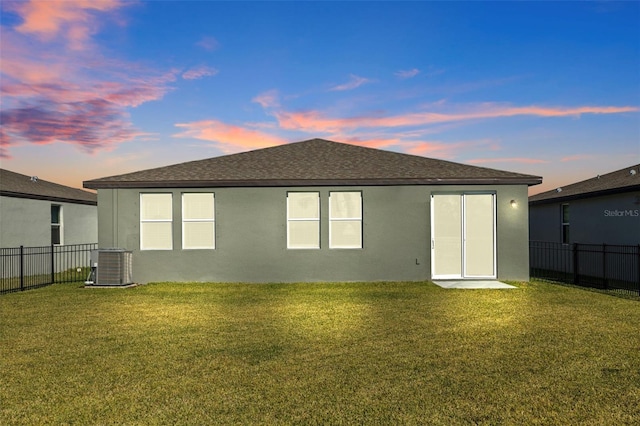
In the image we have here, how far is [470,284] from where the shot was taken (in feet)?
46.0

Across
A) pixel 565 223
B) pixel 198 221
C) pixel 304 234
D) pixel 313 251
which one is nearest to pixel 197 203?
pixel 198 221

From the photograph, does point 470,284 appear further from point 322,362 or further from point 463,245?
point 322,362

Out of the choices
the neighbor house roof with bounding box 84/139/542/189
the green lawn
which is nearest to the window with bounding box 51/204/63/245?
the neighbor house roof with bounding box 84/139/542/189

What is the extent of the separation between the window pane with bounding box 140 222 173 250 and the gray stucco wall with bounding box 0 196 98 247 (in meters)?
6.52

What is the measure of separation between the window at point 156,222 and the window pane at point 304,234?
4.13 meters

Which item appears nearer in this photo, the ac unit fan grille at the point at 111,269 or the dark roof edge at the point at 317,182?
the ac unit fan grille at the point at 111,269

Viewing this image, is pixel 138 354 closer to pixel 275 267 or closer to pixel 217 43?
pixel 275 267

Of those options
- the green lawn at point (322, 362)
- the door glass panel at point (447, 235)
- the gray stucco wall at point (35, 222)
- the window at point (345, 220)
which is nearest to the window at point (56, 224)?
the gray stucco wall at point (35, 222)

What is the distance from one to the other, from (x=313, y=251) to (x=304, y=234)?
65cm

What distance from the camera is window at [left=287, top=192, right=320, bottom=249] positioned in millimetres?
15016

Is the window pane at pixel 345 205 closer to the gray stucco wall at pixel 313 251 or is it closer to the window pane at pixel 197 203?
the gray stucco wall at pixel 313 251

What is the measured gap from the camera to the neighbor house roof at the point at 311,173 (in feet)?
48.5

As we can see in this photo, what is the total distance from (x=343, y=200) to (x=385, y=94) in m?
5.81

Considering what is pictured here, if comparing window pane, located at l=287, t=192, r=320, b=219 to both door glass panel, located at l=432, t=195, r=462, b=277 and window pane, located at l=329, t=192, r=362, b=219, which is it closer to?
window pane, located at l=329, t=192, r=362, b=219
